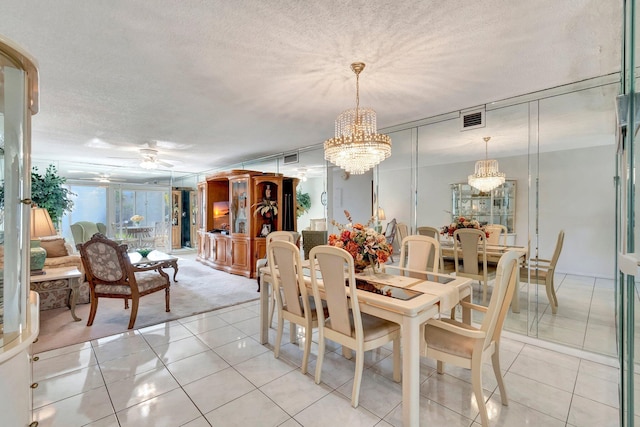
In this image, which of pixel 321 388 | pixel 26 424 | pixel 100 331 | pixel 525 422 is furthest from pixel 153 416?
pixel 525 422

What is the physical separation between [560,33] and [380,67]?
1.29 m

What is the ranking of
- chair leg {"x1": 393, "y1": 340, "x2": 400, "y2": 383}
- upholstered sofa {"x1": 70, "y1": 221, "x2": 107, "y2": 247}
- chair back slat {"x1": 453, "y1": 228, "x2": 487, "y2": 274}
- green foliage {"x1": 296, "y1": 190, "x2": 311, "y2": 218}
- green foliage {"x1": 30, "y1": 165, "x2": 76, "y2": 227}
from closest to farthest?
chair leg {"x1": 393, "y1": 340, "x2": 400, "y2": 383} → chair back slat {"x1": 453, "y1": 228, "x2": 487, "y2": 274} → green foliage {"x1": 30, "y1": 165, "x2": 76, "y2": 227} → upholstered sofa {"x1": 70, "y1": 221, "x2": 107, "y2": 247} → green foliage {"x1": 296, "y1": 190, "x2": 311, "y2": 218}

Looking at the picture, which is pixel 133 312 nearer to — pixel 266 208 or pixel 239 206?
pixel 266 208

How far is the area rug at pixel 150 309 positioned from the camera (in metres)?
3.04

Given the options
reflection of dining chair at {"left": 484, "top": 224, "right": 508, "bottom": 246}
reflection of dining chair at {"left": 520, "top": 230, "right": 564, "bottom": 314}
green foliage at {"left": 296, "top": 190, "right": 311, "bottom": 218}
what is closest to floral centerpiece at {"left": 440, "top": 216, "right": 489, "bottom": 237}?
reflection of dining chair at {"left": 484, "top": 224, "right": 508, "bottom": 246}

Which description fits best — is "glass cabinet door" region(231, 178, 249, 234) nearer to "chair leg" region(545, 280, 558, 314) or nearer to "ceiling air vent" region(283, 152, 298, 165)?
"ceiling air vent" region(283, 152, 298, 165)

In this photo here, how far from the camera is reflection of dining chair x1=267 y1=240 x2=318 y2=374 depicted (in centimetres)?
235

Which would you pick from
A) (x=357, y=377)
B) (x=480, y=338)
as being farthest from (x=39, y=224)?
(x=480, y=338)

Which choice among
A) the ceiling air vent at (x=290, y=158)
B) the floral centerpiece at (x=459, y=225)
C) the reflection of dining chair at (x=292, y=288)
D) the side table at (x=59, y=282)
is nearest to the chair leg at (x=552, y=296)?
the floral centerpiece at (x=459, y=225)

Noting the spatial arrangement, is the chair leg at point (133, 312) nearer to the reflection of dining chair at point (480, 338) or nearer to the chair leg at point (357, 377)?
the chair leg at point (357, 377)

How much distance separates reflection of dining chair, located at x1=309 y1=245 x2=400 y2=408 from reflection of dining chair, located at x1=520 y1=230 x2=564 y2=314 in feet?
6.54

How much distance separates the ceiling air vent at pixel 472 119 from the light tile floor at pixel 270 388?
2.54 meters

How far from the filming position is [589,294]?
3.12m

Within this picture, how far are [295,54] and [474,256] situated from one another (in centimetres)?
294
